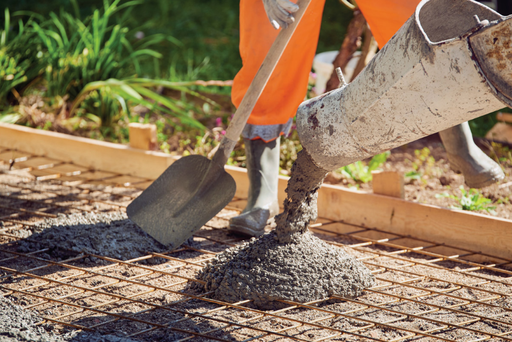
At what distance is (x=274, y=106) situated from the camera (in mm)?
2152

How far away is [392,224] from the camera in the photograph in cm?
219

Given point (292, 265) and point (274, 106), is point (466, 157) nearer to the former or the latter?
point (274, 106)

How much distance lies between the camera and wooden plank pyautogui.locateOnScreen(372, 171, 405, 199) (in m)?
2.21

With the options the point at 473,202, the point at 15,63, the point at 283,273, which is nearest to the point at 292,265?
the point at 283,273

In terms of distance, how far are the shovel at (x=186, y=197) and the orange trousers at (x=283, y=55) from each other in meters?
0.26

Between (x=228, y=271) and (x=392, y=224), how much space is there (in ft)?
2.87

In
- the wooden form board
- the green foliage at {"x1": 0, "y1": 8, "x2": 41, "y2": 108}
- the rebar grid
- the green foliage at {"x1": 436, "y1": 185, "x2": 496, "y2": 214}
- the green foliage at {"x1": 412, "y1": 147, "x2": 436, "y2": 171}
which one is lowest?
the rebar grid

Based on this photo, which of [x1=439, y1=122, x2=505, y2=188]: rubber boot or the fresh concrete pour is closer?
the fresh concrete pour

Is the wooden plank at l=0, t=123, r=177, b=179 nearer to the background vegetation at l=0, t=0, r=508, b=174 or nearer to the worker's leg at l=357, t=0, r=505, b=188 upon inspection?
the background vegetation at l=0, t=0, r=508, b=174

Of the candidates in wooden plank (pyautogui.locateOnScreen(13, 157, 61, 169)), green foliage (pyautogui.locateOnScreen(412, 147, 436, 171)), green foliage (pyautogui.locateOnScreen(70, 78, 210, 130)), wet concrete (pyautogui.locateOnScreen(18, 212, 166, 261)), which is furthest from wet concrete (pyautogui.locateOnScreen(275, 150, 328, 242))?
wooden plank (pyautogui.locateOnScreen(13, 157, 61, 169))

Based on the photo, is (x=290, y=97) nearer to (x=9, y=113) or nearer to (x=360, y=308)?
(x=360, y=308)

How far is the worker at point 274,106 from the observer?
203 cm

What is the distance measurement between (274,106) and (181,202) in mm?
569

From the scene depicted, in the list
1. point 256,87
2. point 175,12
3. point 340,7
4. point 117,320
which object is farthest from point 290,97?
point 175,12
